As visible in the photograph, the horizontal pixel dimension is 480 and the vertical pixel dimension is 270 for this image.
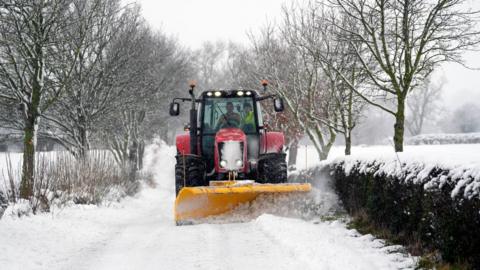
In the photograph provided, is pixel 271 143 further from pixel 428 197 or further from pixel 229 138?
pixel 428 197

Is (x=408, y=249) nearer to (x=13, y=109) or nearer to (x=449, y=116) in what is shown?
(x=13, y=109)

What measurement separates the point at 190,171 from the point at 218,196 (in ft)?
3.79

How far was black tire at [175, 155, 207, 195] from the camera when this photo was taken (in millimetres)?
9156

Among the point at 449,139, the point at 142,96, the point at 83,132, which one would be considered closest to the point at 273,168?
the point at 83,132

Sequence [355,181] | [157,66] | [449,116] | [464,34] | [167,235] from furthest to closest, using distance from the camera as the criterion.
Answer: [449,116], [157,66], [464,34], [355,181], [167,235]

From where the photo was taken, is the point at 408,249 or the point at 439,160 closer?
the point at 439,160

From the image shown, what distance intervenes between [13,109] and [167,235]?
923cm

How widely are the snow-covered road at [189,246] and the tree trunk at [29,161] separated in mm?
726

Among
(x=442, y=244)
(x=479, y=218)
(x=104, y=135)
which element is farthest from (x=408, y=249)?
(x=104, y=135)

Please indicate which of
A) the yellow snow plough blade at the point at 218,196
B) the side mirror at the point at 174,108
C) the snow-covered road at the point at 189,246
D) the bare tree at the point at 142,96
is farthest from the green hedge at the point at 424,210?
the bare tree at the point at 142,96

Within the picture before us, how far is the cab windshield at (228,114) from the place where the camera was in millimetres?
9961

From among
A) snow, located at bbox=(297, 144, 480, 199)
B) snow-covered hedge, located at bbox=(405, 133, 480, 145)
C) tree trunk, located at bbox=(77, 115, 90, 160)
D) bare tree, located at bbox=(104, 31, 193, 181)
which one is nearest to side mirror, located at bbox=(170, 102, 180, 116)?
snow, located at bbox=(297, 144, 480, 199)

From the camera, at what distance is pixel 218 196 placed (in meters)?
8.21

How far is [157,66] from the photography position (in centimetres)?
2250
